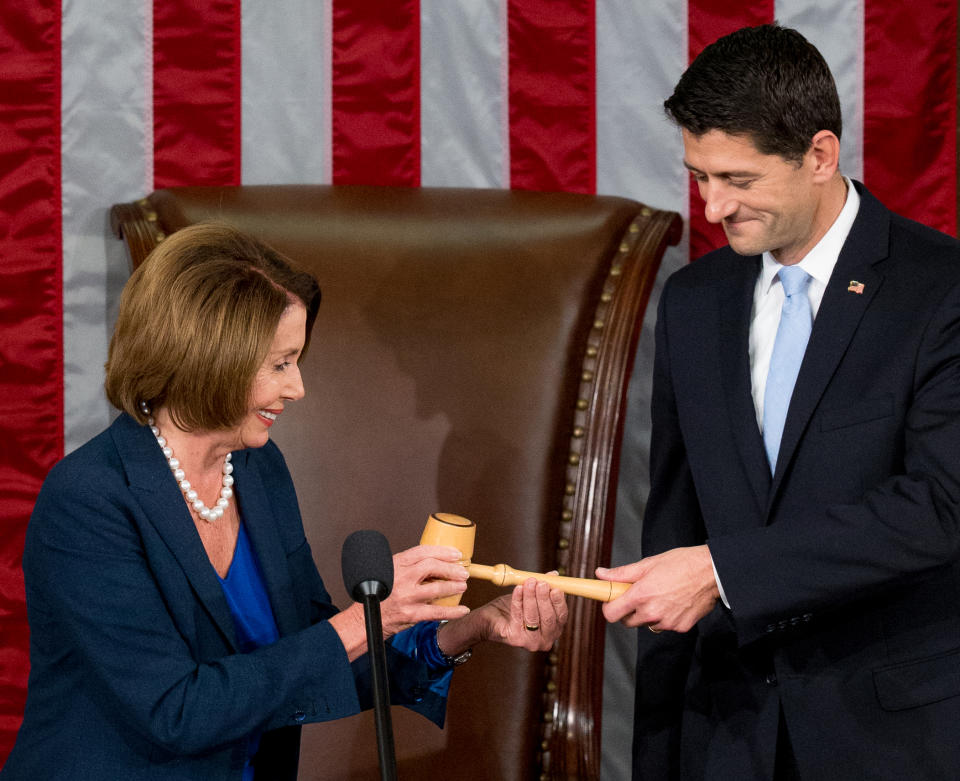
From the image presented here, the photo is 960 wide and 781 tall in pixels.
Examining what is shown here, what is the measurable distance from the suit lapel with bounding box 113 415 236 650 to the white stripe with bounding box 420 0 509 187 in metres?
1.12

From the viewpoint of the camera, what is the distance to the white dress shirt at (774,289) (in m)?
1.81

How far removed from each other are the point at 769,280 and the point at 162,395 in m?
0.94

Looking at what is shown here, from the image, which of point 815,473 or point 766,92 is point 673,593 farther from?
point 766,92

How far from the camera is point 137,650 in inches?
61.3

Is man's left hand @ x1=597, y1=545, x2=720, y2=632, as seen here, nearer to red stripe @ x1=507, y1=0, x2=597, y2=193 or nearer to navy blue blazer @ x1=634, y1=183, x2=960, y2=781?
navy blue blazer @ x1=634, y1=183, x2=960, y2=781

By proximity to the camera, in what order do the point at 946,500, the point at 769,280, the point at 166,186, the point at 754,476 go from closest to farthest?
the point at 946,500
the point at 754,476
the point at 769,280
the point at 166,186

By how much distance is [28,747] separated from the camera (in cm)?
166

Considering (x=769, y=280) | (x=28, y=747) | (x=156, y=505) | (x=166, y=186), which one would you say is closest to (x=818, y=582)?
(x=769, y=280)

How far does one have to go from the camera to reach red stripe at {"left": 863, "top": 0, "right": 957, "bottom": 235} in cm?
255

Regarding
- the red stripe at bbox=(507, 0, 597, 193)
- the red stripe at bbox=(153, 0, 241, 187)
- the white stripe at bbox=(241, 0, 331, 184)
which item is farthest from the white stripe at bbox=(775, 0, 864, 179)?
the red stripe at bbox=(153, 0, 241, 187)

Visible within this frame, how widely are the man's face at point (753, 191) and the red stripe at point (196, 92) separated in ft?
3.84

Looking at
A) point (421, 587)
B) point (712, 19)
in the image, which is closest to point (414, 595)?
point (421, 587)

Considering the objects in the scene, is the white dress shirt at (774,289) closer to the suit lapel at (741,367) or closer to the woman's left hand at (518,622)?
the suit lapel at (741,367)

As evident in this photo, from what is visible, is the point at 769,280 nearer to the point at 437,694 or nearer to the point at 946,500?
the point at 946,500
